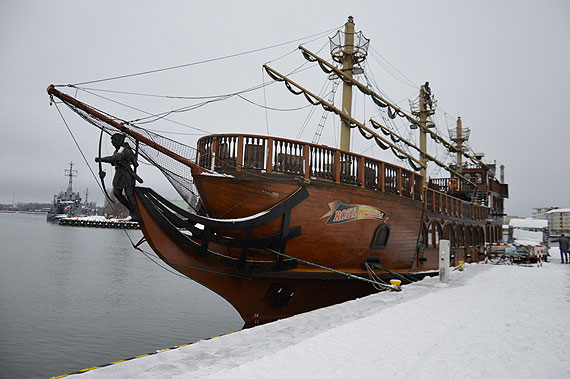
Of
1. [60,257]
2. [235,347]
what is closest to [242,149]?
[235,347]

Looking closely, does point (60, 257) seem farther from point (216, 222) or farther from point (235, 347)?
point (235, 347)

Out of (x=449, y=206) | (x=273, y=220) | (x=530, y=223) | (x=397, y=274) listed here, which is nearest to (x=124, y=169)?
(x=273, y=220)

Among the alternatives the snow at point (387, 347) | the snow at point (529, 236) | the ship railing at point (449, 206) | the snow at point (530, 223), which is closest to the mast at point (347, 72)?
the ship railing at point (449, 206)

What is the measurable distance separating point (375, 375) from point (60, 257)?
89.5 ft

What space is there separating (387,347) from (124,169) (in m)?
4.86

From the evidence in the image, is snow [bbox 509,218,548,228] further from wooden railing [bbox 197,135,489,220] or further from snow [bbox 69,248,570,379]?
snow [bbox 69,248,570,379]

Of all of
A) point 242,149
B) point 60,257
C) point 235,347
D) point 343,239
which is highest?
point 242,149

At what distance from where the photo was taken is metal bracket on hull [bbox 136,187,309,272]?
6.30 meters

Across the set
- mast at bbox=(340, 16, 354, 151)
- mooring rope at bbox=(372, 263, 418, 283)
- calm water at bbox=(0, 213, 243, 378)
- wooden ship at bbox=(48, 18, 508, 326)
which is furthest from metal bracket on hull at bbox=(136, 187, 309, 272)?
mast at bbox=(340, 16, 354, 151)

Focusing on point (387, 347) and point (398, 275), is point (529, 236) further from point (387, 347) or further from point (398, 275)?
point (387, 347)

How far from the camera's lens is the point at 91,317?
412 inches

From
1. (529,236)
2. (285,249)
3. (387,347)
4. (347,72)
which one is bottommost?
(387,347)

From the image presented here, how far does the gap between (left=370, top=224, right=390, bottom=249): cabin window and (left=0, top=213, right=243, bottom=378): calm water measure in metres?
4.23

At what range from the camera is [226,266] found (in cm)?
665
